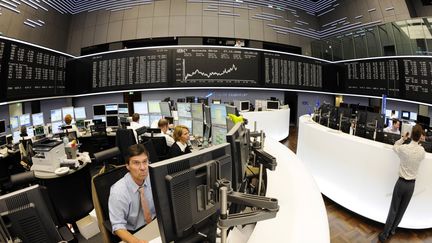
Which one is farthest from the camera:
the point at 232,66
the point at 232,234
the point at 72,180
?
the point at 232,66

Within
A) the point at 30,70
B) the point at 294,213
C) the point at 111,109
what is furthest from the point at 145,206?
the point at 30,70

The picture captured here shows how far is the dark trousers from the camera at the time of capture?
2572mm

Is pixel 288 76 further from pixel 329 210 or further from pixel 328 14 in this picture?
pixel 329 210

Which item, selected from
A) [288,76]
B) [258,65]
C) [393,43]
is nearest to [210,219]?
[258,65]

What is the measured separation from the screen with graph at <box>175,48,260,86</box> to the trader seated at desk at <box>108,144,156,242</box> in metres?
5.45

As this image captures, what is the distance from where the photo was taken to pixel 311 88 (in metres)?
8.54

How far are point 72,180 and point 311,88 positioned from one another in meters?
8.24

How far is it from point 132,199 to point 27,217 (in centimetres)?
66

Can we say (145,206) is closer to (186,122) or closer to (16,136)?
(186,122)

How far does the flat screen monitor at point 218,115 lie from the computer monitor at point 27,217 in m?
2.38

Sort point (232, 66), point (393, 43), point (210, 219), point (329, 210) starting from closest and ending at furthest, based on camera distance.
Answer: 1. point (210, 219)
2. point (329, 210)
3. point (393, 43)
4. point (232, 66)

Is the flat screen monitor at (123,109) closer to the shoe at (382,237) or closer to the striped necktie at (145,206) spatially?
the striped necktie at (145,206)

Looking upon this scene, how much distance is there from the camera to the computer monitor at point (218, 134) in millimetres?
3188

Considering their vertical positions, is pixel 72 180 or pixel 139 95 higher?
pixel 139 95
